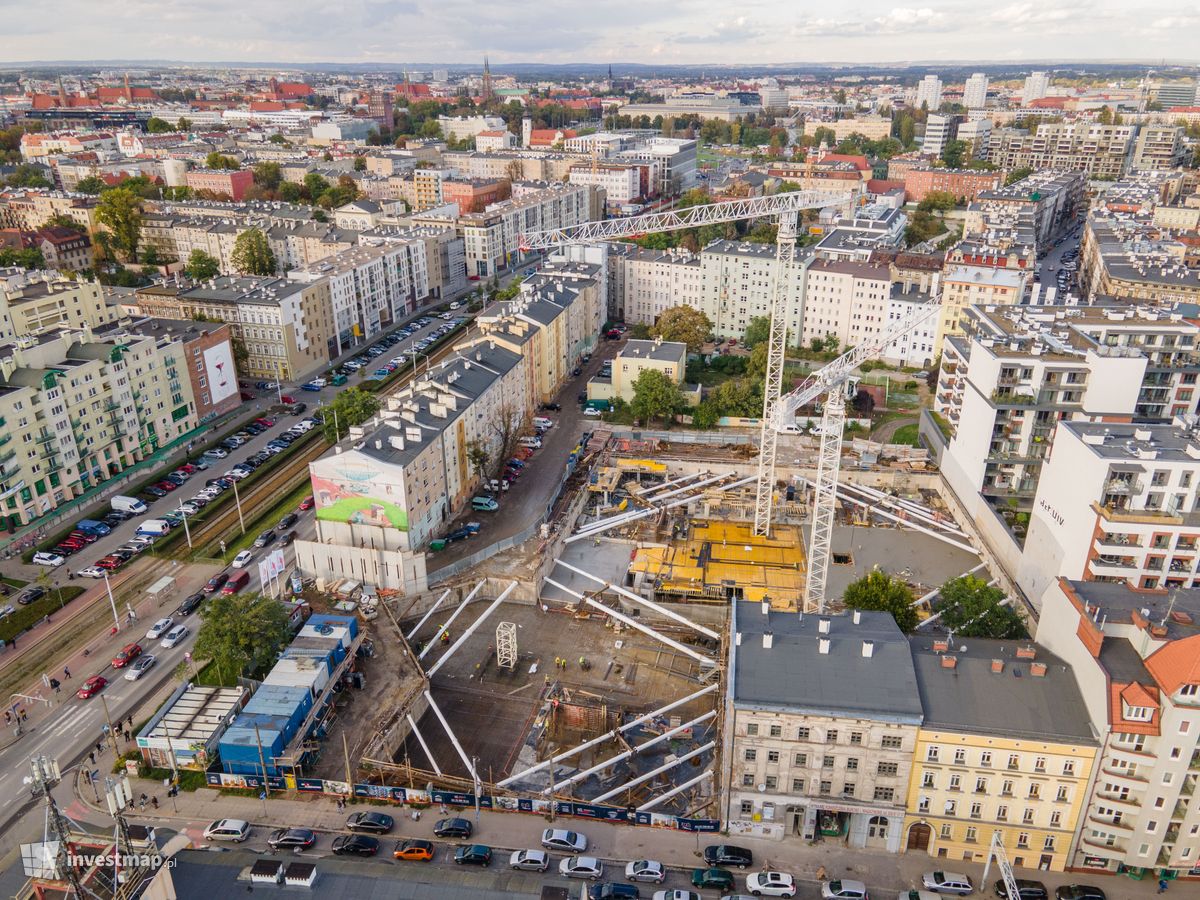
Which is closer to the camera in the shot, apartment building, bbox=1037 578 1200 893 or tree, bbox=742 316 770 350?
apartment building, bbox=1037 578 1200 893

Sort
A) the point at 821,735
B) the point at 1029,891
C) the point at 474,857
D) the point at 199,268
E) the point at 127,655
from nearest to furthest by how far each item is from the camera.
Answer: the point at 1029,891, the point at 821,735, the point at 474,857, the point at 127,655, the point at 199,268

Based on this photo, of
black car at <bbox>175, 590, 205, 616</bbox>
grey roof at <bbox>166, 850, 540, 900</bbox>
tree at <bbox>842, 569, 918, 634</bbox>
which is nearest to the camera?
grey roof at <bbox>166, 850, 540, 900</bbox>

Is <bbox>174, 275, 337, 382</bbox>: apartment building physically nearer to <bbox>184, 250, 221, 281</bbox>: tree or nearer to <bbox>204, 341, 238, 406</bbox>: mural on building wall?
<bbox>204, 341, 238, 406</bbox>: mural on building wall

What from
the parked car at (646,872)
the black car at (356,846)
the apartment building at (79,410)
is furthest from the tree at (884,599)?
the apartment building at (79,410)

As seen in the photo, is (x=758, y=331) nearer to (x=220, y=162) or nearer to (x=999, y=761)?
(x=999, y=761)

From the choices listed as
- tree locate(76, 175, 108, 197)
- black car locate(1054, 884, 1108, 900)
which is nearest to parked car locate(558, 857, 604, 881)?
black car locate(1054, 884, 1108, 900)

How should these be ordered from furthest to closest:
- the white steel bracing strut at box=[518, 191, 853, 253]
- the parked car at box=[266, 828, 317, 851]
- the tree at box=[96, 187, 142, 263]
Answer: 1. the tree at box=[96, 187, 142, 263]
2. the white steel bracing strut at box=[518, 191, 853, 253]
3. the parked car at box=[266, 828, 317, 851]

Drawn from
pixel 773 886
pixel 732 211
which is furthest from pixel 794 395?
pixel 773 886
